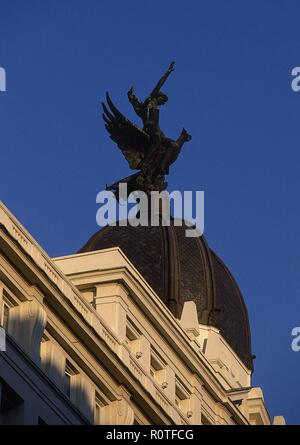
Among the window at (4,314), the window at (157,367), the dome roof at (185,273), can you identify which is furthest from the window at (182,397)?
the window at (4,314)

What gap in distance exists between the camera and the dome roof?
91.1 metres

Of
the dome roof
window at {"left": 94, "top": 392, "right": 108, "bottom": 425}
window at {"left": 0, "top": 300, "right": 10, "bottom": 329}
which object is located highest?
the dome roof

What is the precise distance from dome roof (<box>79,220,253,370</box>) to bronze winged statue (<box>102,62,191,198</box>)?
20.4 ft

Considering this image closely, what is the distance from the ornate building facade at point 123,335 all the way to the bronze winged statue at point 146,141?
21.5 ft

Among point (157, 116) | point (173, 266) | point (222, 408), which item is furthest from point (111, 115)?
point (222, 408)

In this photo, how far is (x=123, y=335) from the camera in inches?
2926

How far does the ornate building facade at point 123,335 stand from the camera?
6594cm

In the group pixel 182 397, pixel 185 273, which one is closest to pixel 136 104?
pixel 185 273

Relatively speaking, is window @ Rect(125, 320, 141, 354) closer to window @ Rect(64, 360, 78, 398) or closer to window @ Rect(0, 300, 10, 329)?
window @ Rect(64, 360, 78, 398)

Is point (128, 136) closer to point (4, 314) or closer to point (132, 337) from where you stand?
point (132, 337)

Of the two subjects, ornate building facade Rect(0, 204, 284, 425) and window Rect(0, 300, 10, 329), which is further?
ornate building facade Rect(0, 204, 284, 425)

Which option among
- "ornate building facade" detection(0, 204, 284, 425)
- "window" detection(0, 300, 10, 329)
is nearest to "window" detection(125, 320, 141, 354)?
"ornate building facade" detection(0, 204, 284, 425)

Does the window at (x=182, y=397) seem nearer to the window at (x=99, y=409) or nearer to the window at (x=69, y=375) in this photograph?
the window at (x=99, y=409)

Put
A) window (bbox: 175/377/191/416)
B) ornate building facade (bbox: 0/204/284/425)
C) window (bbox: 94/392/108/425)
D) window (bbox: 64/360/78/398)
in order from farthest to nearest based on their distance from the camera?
window (bbox: 175/377/191/416) → window (bbox: 94/392/108/425) → window (bbox: 64/360/78/398) → ornate building facade (bbox: 0/204/284/425)
